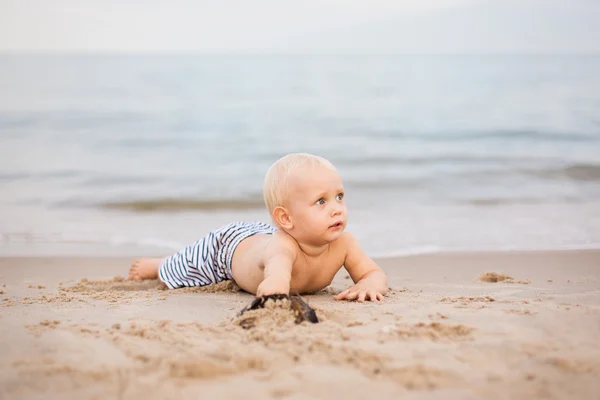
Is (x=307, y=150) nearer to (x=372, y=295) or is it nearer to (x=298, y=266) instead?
(x=298, y=266)

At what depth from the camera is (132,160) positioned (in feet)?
34.4

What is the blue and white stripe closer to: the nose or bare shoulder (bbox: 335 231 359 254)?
bare shoulder (bbox: 335 231 359 254)

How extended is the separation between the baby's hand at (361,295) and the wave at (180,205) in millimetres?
3840

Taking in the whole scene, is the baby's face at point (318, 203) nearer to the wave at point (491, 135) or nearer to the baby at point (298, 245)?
the baby at point (298, 245)

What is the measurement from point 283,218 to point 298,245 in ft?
0.56

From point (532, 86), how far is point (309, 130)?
10.3 m

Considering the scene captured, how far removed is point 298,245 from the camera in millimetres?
3373

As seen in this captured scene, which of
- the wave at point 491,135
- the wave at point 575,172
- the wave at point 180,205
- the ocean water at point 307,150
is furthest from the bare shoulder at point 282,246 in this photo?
the wave at point 491,135

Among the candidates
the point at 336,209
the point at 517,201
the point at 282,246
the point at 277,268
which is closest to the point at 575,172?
the point at 517,201

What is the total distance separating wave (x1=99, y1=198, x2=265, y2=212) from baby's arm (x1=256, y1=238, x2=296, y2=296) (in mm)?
3808

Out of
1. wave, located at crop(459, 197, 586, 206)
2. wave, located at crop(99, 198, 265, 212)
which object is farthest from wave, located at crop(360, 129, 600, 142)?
wave, located at crop(99, 198, 265, 212)

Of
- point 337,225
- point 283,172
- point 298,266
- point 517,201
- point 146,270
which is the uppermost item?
point 283,172

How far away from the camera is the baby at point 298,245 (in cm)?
321

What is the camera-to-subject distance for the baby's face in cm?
321
